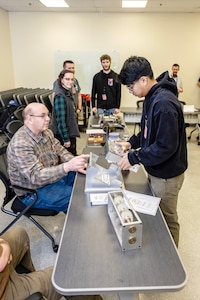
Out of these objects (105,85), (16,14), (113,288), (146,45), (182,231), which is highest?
(16,14)

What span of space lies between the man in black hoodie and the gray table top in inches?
12.7

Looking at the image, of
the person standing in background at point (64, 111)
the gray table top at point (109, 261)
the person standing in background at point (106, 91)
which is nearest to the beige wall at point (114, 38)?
the person standing in background at point (106, 91)

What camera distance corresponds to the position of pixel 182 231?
236 cm

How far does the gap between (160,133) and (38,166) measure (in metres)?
0.91

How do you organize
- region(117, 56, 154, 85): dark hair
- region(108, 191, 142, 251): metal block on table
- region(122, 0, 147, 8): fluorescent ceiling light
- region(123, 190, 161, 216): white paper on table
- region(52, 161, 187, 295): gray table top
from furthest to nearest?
region(122, 0, 147, 8): fluorescent ceiling light < region(117, 56, 154, 85): dark hair < region(123, 190, 161, 216): white paper on table < region(108, 191, 142, 251): metal block on table < region(52, 161, 187, 295): gray table top

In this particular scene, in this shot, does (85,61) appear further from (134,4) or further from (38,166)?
(38,166)

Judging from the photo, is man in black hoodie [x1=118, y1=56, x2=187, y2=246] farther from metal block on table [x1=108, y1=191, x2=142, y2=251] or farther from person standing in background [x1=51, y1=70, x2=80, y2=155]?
person standing in background [x1=51, y1=70, x2=80, y2=155]

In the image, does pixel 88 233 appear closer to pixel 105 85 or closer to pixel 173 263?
pixel 173 263

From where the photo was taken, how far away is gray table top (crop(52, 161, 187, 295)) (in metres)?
0.87

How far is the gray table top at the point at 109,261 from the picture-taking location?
871 millimetres

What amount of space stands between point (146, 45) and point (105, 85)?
2.76 m

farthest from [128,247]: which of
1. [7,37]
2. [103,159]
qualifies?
[7,37]

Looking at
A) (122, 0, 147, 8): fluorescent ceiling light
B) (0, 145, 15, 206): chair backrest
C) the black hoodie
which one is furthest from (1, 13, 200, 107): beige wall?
the black hoodie

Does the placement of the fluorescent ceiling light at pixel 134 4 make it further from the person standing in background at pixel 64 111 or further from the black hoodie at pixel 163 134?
the black hoodie at pixel 163 134
